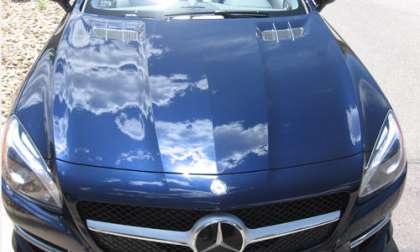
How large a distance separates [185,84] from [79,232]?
854mm

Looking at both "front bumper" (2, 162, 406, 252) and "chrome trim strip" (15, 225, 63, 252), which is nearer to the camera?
"front bumper" (2, 162, 406, 252)

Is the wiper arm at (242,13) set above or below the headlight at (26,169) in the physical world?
above

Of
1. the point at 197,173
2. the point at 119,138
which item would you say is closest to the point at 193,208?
the point at 197,173

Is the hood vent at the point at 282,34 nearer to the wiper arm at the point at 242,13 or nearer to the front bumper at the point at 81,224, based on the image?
the wiper arm at the point at 242,13

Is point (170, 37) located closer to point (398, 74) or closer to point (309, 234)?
point (309, 234)

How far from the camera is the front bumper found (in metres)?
2.42

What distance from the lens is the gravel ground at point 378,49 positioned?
3873 mm

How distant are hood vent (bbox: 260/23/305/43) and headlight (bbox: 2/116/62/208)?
4.50ft

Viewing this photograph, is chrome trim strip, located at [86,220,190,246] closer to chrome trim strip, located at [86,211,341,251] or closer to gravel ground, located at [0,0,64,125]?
chrome trim strip, located at [86,211,341,251]

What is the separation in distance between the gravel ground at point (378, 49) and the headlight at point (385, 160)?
35.1 inches

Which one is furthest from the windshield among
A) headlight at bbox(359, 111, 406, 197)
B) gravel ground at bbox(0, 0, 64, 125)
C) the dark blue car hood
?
gravel ground at bbox(0, 0, 64, 125)

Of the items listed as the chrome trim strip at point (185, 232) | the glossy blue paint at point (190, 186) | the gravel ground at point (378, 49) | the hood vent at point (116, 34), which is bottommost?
the gravel ground at point (378, 49)

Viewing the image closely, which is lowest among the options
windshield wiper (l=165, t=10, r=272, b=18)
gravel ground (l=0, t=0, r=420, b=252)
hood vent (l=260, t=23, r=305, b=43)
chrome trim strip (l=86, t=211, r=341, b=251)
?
gravel ground (l=0, t=0, r=420, b=252)

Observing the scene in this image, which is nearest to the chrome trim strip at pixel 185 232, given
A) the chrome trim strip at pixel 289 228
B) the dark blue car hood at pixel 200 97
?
the chrome trim strip at pixel 289 228
